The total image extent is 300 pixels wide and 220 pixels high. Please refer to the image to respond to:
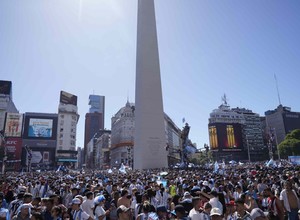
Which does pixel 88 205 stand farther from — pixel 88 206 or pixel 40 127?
pixel 40 127

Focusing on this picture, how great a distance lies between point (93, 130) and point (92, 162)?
32043 millimetres

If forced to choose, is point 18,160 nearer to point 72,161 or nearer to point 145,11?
point 72,161

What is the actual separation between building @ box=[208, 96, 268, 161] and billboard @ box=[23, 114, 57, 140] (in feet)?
170

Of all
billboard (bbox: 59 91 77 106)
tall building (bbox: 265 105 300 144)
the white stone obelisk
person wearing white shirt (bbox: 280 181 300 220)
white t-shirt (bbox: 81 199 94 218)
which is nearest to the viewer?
white t-shirt (bbox: 81 199 94 218)

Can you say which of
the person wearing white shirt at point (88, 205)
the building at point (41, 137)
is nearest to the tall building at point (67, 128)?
the building at point (41, 137)

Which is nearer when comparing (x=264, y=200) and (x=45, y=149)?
(x=264, y=200)

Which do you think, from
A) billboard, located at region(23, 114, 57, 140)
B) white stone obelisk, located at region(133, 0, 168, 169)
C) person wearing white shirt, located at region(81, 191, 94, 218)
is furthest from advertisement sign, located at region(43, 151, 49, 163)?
person wearing white shirt, located at region(81, 191, 94, 218)

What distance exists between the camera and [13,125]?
74062 millimetres

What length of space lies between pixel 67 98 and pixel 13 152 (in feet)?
100

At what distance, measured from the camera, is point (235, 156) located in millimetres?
81688

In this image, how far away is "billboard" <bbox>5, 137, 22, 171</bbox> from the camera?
68.7 metres

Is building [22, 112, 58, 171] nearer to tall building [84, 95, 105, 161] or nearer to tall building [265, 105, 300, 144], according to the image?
tall building [265, 105, 300, 144]

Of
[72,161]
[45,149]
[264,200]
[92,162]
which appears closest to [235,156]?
[72,161]

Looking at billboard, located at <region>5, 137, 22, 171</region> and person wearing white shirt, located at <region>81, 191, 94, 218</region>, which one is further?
billboard, located at <region>5, 137, 22, 171</region>
